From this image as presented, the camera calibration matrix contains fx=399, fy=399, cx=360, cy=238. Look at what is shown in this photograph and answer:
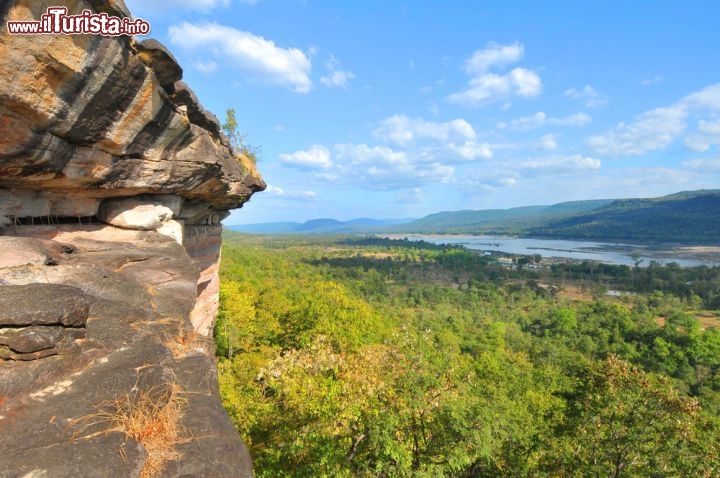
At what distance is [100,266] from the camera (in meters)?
9.48

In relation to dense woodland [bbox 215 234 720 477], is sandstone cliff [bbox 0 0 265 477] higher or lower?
higher

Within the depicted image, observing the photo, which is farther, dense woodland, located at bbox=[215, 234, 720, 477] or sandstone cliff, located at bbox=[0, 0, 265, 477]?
dense woodland, located at bbox=[215, 234, 720, 477]

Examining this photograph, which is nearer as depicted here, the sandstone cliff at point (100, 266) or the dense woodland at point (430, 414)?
the sandstone cliff at point (100, 266)

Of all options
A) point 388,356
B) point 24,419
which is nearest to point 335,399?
point 388,356

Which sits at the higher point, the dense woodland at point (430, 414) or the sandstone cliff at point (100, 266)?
the sandstone cliff at point (100, 266)

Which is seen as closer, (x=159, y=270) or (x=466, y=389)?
(x=159, y=270)

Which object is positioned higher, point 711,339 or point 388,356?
point 388,356

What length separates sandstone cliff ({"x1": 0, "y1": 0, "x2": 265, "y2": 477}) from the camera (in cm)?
519

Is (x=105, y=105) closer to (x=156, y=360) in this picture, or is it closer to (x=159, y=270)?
(x=159, y=270)

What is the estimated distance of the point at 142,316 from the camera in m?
8.05

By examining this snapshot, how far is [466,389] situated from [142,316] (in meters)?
12.5

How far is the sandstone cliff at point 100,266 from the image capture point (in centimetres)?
519

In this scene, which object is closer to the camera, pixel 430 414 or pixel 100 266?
pixel 100 266

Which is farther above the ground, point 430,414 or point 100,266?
point 100,266
